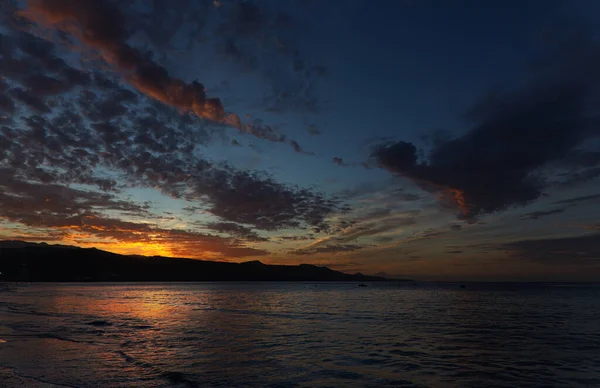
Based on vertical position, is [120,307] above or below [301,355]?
above

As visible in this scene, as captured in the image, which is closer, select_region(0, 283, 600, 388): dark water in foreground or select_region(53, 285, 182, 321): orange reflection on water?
select_region(0, 283, 600, 388): dark water in foreground

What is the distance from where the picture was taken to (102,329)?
125 ft

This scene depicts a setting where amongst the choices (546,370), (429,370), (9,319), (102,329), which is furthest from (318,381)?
(9,319)

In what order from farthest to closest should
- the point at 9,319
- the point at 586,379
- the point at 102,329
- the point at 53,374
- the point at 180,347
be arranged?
the point at 9,319 < the point at 102,329 < the point at 180,347 < the point at 586,379 < the point at 53,374

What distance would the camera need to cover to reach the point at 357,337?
33.8 meters

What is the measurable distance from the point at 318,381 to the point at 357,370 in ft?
11.2

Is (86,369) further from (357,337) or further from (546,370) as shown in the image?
(546,370)

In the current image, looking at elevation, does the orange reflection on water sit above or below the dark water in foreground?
above

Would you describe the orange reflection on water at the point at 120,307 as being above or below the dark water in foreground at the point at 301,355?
above

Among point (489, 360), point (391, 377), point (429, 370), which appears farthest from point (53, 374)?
point (489, 360)

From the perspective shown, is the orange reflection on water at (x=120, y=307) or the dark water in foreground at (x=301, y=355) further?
the orange reflection on water at (x=120, y=307)

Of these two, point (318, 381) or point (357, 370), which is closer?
point (318, 381)

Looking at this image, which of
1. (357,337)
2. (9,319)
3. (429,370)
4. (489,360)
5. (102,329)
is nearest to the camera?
(429,370)

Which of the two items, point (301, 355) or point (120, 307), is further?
point (120, 307)
